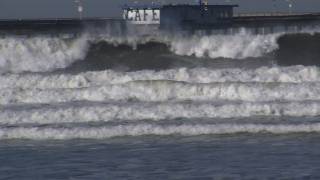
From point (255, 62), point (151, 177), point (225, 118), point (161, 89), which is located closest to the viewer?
point (151, 177)

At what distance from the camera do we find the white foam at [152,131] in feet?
65.7

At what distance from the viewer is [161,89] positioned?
26.8m

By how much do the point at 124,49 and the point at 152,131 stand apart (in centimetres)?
1876

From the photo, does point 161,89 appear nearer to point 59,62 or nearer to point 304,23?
point 59,62

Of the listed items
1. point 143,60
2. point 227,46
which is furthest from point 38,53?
point 227,46

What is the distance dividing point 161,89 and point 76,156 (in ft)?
30.5

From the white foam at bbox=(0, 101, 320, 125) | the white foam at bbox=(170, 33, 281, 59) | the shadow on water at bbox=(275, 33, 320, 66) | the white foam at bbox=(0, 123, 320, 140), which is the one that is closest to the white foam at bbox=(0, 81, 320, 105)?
the white foam at bbox=(0, 101, 320, 125)

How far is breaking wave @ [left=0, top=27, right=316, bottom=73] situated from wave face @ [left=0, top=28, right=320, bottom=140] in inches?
1.6

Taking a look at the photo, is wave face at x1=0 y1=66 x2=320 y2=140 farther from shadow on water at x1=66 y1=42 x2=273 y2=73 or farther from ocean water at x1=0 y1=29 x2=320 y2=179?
shadow on water at x1=66 y1=42 x2=273 y2=73

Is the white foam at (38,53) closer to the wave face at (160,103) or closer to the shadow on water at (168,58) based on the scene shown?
the shadow on water at (168,58)

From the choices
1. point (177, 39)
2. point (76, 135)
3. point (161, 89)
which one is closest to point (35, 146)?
point (76, 135)

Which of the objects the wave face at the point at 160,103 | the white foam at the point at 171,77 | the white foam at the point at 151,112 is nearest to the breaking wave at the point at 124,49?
the white foam at the point at 171,77

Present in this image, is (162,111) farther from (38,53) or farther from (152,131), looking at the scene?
(38,53)

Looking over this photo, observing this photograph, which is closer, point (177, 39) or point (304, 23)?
point (177, 39)
